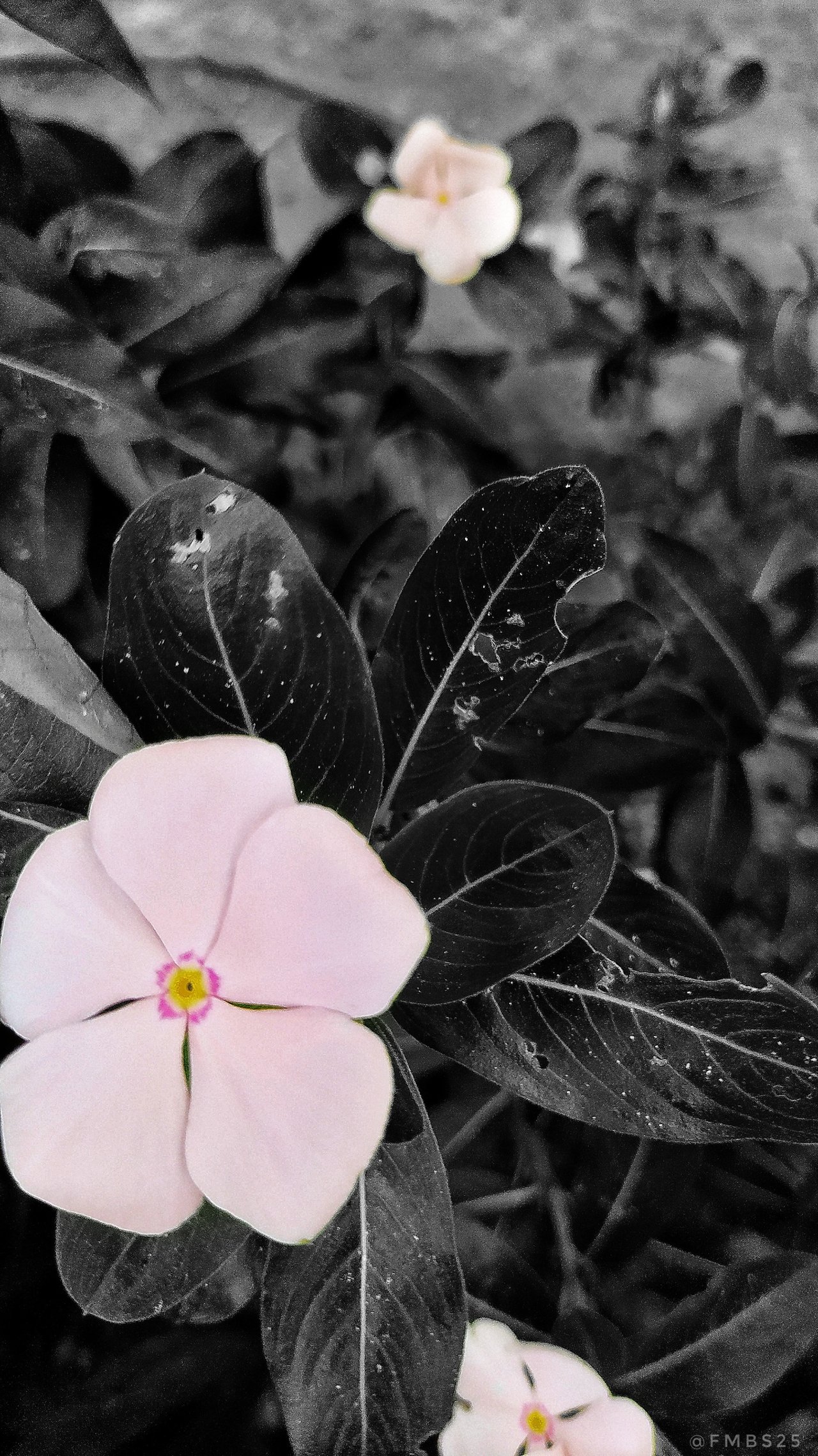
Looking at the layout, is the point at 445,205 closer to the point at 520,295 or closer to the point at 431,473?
the point at 520,295

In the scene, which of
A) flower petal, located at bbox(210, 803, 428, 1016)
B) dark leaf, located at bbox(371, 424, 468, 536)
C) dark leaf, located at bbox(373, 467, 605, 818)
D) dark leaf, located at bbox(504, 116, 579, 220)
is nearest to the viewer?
flower petal, located at bbox(210, 803, 428, 1016)

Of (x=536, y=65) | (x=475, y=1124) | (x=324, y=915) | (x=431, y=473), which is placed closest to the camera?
(x=324, y=915)

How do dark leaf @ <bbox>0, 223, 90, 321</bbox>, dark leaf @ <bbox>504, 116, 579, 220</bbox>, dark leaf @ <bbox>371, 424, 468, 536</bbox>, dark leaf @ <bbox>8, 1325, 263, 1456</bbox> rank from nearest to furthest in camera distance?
1. dark leaf @ <bbox>0, 223, 90, 321</bbox>
2. dark leaf @ <bbox>8, 1325, 263, 1456</bbox>
3. dark leaf @ <bbox>504, 116, 579, 220</bbox>
4. dark leaf @ <bbox>371, 424, 468, 536</bbox>

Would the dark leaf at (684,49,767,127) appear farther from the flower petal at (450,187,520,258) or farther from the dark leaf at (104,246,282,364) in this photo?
the dark leaf at (104,246,282,364)

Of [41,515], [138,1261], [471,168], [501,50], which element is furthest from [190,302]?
[501,50]

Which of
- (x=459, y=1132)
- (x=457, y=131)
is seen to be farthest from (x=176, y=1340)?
(x=457, y=131)

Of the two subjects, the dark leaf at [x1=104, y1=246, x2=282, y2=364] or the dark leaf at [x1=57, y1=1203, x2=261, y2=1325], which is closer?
the dark leaf at [x1=57, y1=1203, x2=261, y2=1325]

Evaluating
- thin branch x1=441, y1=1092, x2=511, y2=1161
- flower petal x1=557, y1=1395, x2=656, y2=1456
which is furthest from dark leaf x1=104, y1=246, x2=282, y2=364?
flower petal x1=557, y1=1395, x2=656, y2=1456
